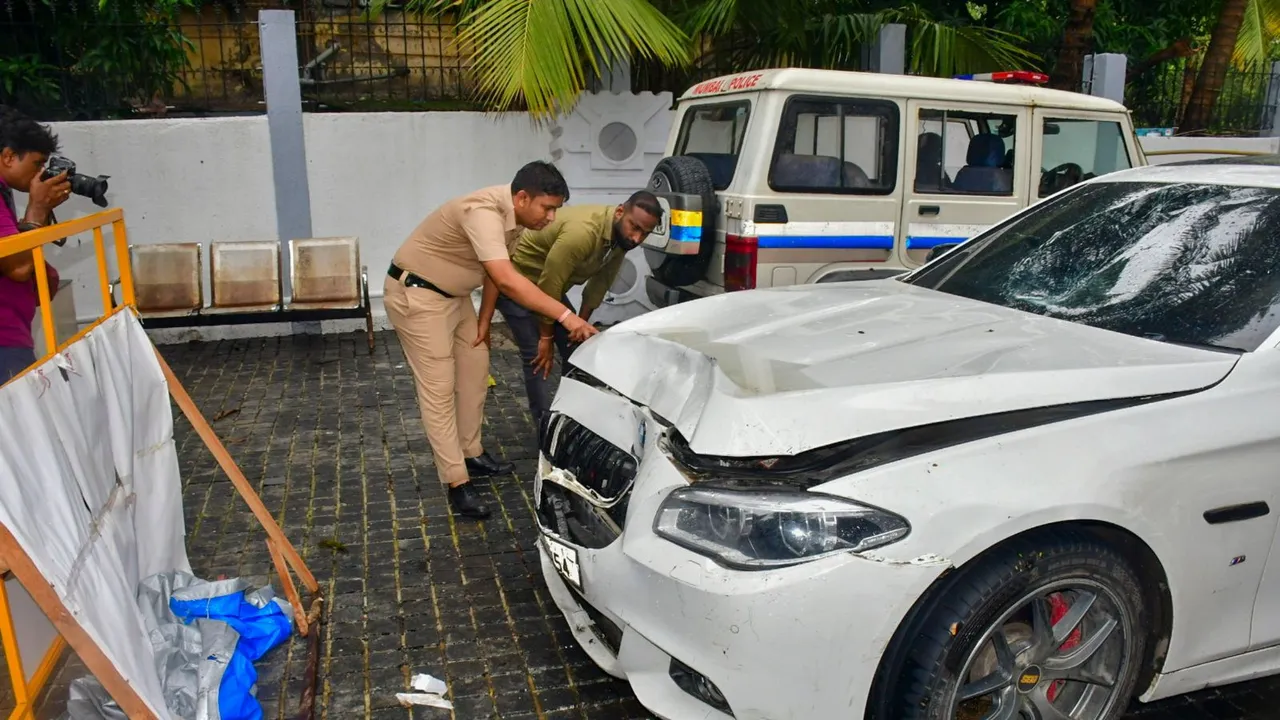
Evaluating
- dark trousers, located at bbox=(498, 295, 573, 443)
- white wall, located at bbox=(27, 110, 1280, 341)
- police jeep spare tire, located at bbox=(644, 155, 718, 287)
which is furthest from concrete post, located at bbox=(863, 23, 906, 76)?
dark trousers, located at bbox=(498, 295, 573, 443)

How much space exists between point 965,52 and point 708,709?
26.1 feet

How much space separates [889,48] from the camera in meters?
8.78

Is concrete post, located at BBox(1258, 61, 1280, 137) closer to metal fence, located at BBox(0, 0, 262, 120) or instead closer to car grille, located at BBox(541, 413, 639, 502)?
metal fence, located at BBox(0, 0, 262, 120)

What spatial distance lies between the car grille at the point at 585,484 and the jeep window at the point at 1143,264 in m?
1.58

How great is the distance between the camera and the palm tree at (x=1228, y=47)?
→ 11820mm

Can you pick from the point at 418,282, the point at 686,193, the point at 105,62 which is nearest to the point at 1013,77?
the point at 686,193

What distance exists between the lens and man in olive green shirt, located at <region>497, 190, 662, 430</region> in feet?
15.5

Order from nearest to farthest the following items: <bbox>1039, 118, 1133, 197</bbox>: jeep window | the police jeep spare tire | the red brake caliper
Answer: the red brake caliper, the police jeep spare tire, <bbox>1039, 118, 1133, 197</bbox>: jeep window

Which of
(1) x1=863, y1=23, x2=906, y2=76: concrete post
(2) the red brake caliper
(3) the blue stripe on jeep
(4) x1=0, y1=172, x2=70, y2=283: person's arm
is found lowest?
(2) the red brake caliper

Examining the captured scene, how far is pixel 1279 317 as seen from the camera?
2.78 m

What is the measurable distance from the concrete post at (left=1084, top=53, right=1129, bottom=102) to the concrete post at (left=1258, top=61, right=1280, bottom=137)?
529 centimetres

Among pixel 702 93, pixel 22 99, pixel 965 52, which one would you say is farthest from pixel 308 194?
pixel 965 52

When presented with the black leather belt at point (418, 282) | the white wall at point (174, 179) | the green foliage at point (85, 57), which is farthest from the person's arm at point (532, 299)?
the green foliage at point (85, 57)

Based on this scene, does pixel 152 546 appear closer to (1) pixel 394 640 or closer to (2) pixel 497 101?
(1) pixel 394 640
